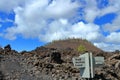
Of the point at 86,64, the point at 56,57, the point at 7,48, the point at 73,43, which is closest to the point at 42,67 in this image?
the point at 56,57

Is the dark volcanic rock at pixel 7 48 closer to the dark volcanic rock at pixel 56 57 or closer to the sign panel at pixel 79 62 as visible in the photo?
the dark volcanic rock at pixel 56 57

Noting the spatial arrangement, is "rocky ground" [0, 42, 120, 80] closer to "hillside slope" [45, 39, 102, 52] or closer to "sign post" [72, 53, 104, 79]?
"sign post" [72, 53, 104, 79]

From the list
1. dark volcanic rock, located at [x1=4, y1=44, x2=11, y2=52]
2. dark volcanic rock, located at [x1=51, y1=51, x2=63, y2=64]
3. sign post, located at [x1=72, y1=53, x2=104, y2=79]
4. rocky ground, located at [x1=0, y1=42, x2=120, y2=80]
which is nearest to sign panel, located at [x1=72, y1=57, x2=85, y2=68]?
sign post, located at [x1=72, y1=53, x2=104, y2=79]

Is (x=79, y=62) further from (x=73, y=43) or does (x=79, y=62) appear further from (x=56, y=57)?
(x=73, y=43)

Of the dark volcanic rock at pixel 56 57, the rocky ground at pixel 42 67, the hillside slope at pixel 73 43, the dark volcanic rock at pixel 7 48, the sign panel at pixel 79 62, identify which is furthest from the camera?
the hillside slope at pixel 73 43

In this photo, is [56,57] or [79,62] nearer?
[79,62]

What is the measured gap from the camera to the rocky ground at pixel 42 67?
2181 cm

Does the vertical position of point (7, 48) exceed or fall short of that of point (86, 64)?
it exceeds it

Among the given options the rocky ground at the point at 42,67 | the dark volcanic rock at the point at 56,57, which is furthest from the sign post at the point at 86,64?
the dark volcanic rock at the point at 56,57

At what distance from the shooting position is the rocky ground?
71.6ft

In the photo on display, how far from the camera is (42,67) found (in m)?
23.3

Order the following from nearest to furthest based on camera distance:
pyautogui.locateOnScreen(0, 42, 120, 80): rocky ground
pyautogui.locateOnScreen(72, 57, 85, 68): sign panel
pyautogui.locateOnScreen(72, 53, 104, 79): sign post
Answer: pyautogui.locateOnScreen(72, 53, 104, 79): sign post, pyautogui.locateOnScreen(72, 57, 85, 68): sign panel, pyautogui.locateOnScreen(0, 42, 120, 80): rocky ground

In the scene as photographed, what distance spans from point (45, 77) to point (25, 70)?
136 cm

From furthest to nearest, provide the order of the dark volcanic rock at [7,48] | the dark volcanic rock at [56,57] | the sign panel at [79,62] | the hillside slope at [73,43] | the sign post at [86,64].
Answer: the hillside slope at [73,43]
the dark volcanic rock at [7,48]
the dark volcanic rock at [56,57]
the sign panel at [79,62]
the sign post at [86,64]
